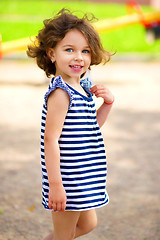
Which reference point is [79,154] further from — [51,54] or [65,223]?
[51,54]

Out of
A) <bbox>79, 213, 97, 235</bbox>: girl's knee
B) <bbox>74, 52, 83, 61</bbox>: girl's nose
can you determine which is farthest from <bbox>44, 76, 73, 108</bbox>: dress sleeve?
<bbox>79, 213, 97, 235</bbox>: girl's knee

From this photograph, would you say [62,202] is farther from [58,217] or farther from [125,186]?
[125,186]

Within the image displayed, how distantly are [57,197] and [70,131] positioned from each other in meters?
0.28

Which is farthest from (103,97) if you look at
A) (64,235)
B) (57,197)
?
(64,235)

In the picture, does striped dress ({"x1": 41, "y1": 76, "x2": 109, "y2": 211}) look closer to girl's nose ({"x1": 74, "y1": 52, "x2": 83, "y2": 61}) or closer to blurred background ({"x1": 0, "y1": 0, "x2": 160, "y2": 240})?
girl's nose ({"x1": 74, "y1": 52, "x2": 83, "y2": 61})

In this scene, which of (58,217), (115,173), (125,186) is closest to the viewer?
(58,217)

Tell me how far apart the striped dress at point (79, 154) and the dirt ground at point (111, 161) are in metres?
0.85

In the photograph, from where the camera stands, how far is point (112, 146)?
4266 millimetres

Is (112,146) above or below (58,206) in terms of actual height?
A: above

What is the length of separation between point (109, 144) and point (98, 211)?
1.42 meters

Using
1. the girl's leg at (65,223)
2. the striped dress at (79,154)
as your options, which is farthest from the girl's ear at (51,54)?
the girl's leg at (65,223)

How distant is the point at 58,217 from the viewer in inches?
74.0

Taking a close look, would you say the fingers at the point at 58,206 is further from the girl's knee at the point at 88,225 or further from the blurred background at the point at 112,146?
the blurred background at the point at 112,146

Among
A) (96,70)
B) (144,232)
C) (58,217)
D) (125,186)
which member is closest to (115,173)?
(125,186)
